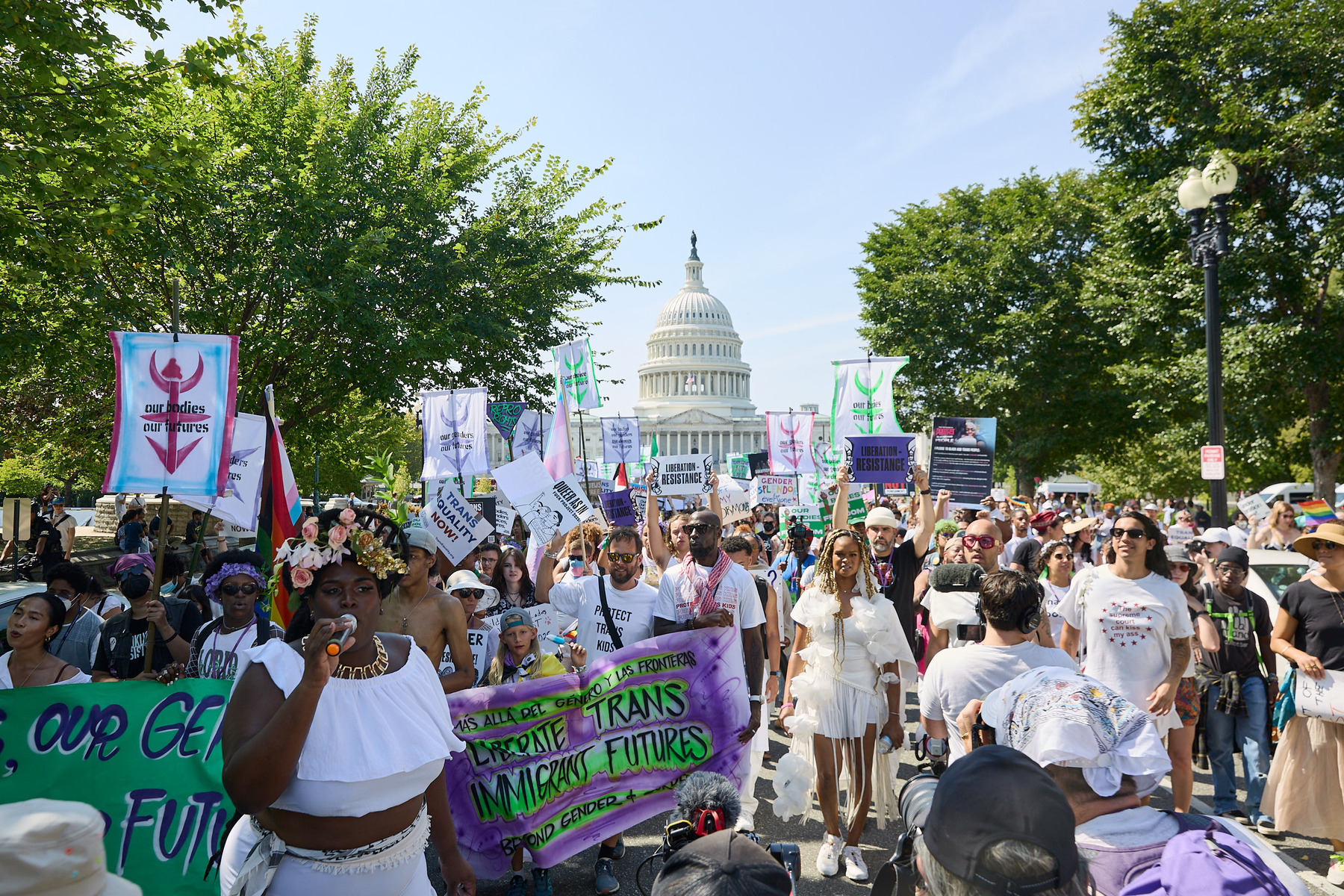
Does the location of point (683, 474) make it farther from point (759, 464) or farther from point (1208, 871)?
point (1208, 871)

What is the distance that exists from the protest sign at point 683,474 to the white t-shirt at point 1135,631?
6.90 metres

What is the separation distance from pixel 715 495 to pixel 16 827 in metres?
6.57

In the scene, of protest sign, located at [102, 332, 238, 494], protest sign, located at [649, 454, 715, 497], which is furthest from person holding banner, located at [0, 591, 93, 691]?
protest sign, located at [649, 454, 715, 497]

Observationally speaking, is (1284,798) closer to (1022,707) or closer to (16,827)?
(1022,707)

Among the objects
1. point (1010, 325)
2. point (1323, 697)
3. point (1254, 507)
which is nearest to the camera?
point (1323, 697)

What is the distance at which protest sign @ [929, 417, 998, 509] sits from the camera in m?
8.99

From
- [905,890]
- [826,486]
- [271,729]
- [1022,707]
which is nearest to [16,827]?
[271,729]

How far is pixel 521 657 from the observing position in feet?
16.5

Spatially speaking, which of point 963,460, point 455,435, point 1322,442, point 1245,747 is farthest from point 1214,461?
point 1322,442

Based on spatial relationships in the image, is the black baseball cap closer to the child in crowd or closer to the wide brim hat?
the child in crowd

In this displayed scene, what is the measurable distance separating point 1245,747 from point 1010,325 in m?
25.3

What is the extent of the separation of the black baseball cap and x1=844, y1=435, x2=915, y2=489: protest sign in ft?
28.5

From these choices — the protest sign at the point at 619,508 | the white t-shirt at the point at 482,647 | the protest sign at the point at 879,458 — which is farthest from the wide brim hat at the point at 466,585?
the protest sign at the point at 879,458

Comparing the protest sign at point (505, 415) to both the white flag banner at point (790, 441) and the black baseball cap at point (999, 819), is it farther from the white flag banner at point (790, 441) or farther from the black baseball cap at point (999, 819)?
the black baseball cap at point (999, 819)
